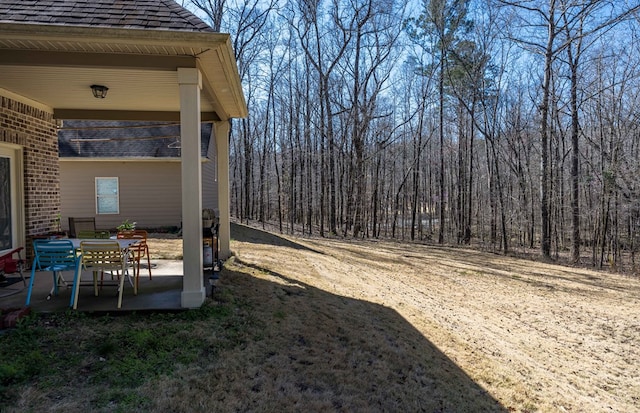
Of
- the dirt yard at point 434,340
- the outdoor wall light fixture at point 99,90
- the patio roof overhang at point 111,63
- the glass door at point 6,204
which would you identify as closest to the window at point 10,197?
the glass door at point 6,204

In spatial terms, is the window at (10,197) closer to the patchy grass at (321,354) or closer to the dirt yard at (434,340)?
the patchy grass at (321,354)

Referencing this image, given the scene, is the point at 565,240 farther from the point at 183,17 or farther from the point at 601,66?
the point at 183,17

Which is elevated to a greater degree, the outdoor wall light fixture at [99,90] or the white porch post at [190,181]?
the outdoor wall light fixture at [99,90]

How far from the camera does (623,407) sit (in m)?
4.38

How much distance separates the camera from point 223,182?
7.56 meters

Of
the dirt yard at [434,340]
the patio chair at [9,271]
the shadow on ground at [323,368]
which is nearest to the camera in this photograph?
the shadow on ground at [323,368]

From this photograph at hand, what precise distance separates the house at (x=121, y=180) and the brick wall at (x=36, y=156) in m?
6.01

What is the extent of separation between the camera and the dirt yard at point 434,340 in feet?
12.1

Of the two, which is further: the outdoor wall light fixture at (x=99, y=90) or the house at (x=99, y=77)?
the outdoor wall light fixture at (x=99, y=90)

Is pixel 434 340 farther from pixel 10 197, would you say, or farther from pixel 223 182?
pixel 10 197

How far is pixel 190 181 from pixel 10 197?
11.5 feet

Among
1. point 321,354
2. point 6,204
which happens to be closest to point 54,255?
point 6,204

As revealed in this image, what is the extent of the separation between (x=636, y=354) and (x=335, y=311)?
15.2ft

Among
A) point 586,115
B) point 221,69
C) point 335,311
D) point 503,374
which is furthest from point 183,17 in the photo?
point 586,115
